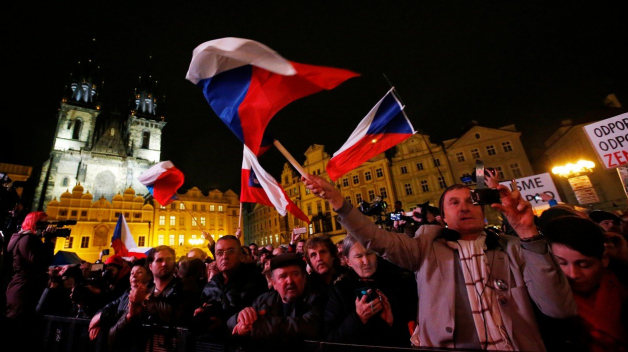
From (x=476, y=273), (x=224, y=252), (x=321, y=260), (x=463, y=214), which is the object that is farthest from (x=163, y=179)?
(x=476, y=273)

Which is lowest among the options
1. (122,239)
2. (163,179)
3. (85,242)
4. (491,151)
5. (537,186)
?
(537,186)

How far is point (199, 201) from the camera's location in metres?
45.5

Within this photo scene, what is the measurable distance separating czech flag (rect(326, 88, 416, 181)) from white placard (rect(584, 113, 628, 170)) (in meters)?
5.24

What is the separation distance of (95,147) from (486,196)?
6423 cm

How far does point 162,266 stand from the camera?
12.9 ft

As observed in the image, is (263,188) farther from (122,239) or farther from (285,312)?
(122,239)

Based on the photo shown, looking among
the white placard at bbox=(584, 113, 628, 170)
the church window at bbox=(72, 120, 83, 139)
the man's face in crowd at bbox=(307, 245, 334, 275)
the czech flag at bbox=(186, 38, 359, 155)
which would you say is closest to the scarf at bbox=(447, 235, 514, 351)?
the man's face in crowd at bbox=(307, 245, 334, 275)

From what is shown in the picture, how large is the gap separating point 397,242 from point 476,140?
33.6m

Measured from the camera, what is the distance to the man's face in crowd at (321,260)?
3641 millimetres

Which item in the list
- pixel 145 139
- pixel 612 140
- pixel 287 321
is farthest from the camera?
pixel 145 139

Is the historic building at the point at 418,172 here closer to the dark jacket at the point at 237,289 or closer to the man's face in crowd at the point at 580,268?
the dark jacket at the point at 237,289

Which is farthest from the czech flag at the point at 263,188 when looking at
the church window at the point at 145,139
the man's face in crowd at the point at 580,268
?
the church window at the point at 145,139

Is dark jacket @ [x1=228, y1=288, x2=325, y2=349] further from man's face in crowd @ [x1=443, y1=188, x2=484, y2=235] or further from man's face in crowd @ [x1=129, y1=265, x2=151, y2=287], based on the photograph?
man's face in crowd @ [x1=443, y1=188, x2=484, y2=235]

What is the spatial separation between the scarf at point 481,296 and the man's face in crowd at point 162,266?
385cm
